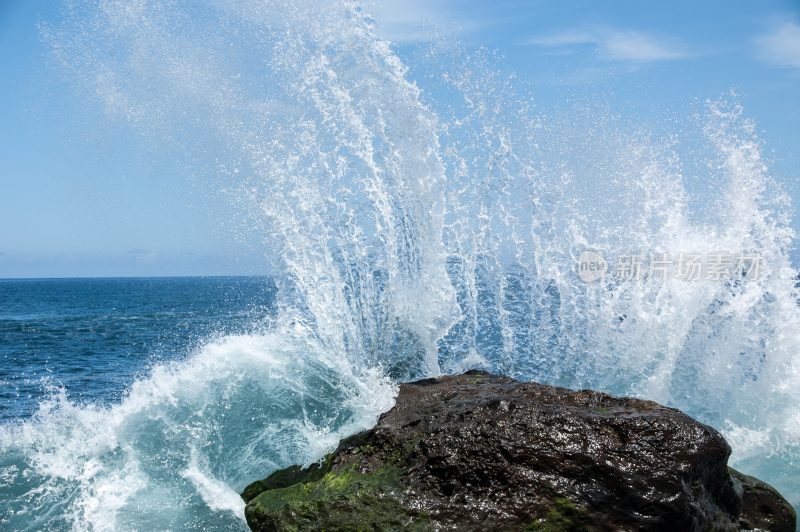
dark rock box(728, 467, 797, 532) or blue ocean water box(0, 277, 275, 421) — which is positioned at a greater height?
dark rock box(728, 467, 797, 532)

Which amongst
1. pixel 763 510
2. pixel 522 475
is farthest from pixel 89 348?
pixel 763 510

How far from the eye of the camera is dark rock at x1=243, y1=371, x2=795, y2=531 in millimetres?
4570

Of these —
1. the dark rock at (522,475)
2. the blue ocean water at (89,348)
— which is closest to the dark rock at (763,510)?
the dark rock at (522,475)

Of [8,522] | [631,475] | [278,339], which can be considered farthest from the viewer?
[278,339]

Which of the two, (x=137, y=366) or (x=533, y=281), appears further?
(x=137, y=366)

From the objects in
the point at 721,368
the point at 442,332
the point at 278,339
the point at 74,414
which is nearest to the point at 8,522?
the point at 74,414

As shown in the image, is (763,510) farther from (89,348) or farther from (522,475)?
(89,348)

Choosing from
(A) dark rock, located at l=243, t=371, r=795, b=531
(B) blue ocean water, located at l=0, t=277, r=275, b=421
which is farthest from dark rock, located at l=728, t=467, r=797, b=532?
(B) blue ocean water, located at l=0, t=277, r=275, b=421

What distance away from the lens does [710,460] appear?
15.8 feet

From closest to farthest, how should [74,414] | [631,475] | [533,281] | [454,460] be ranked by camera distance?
[631,475], [454,460], [74,414], [533,281]

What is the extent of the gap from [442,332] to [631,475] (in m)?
4.82

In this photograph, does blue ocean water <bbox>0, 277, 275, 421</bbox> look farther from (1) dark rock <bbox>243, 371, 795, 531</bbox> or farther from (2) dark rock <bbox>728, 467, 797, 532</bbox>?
(2) dark rock <bbox>728, 467, 797, 532</bbox>

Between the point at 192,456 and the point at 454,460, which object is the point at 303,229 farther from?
the point at 454,460

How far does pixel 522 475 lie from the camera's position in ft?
15.6
